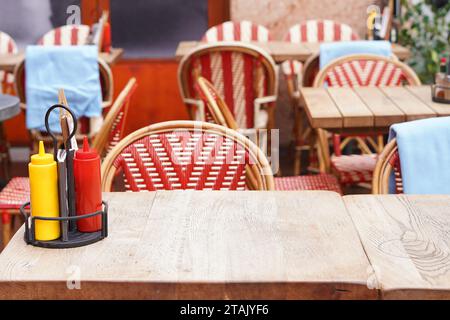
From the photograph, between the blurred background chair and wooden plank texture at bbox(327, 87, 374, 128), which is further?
wooden plank texture at bbox(327, 87, 374, 128)

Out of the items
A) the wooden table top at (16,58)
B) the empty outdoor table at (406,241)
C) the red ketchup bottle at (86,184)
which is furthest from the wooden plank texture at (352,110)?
the wooden table top at (16,58)

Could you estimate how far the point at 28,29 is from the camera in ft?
17.7

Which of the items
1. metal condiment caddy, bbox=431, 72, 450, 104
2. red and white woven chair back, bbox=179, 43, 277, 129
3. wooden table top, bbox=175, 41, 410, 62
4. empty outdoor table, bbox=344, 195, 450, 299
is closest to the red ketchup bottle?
empty outdoor table, bbox=344, 195, 450, 299

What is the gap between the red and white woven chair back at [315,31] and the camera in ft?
16.2

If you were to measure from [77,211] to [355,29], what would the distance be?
13.3 ft

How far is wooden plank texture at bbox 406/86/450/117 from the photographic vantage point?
2848mm

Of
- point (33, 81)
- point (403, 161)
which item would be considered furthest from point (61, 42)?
point (403, 161)

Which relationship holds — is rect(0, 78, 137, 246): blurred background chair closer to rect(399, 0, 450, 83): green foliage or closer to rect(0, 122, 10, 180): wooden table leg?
rect(0, 122, 10, 180): wooden table leg

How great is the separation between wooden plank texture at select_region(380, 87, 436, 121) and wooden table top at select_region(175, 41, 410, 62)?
3.21 ft

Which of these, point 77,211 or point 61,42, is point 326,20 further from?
point 77,211

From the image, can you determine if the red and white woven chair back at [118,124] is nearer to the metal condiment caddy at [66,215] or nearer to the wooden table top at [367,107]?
the wooden table top at [367,107]

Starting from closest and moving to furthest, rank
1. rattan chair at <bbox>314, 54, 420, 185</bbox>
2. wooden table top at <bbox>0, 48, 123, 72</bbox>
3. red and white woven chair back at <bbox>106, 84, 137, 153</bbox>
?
red and white woven chair back at <bbox>106, 84, 137, 153</bbox>, rattan chair at <bbox>314, 54, 420, 185</bbox>, wooden table top at <bbox>0, 48, 123, 72</bbox>

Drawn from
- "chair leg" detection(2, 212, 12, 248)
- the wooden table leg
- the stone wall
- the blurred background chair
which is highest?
the stone wall
